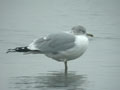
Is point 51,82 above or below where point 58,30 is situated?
below

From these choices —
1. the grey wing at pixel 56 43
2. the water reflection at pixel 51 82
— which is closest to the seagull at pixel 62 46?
the grey wing at pixel 56 43

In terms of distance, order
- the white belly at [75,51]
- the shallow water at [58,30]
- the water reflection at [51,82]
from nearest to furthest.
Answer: the water reflection at [51,82]
the shallow water at [58,30]
the white belly at [75,51]

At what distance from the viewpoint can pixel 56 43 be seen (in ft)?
25.4

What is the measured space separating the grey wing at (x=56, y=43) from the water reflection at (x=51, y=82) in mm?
366

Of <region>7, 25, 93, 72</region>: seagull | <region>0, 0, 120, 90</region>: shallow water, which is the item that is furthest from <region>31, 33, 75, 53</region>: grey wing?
<region>0, 0, 120, 90</region>: shallow water

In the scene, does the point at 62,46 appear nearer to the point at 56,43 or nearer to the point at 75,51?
the point at 56,43

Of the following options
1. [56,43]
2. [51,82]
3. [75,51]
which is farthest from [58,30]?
[51,82]

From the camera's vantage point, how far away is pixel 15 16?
13.5 m

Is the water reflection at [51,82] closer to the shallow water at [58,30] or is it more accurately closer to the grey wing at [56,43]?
the shallow water at [58,30]

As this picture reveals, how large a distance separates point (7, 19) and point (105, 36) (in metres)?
3.22

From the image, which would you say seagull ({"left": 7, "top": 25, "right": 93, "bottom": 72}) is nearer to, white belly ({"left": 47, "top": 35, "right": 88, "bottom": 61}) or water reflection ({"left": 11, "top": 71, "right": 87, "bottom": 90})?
white belly ({"left": 47, "top": 35, "right": 88, "bottom": 61})

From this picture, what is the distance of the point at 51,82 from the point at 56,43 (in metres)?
0.81

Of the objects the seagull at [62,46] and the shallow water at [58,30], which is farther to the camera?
the seagull at [62,46]

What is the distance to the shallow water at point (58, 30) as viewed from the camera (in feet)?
23.6
